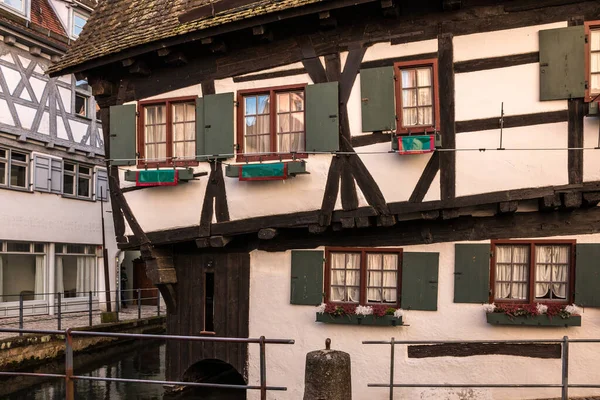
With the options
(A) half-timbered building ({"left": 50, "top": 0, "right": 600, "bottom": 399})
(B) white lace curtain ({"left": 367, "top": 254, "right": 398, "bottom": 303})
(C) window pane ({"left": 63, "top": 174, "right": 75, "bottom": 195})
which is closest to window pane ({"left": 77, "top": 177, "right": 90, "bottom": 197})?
(C) window pane ({"left": 63, "top": 174, "right": 75, "bottom": 195})

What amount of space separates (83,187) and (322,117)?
15534 millimetres

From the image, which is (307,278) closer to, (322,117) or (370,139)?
(370,139)

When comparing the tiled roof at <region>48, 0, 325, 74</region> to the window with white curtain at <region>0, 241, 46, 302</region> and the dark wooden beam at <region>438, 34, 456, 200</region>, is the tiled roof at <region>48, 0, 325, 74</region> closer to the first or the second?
the dark wooden beam at <region>438, 34, 456, 200</region>

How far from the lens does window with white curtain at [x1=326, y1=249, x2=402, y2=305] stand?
10.6m

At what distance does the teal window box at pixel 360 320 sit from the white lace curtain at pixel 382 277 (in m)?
0.38

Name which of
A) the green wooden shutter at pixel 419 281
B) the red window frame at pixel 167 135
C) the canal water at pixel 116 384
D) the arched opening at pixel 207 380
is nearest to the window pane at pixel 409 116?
the green wooden shutter at pixel 419 281

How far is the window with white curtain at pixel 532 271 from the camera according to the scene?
32.1 feet

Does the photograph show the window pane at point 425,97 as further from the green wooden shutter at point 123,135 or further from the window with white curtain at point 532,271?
the green wooden shutter at point 123,135

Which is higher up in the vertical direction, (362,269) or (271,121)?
(271,121)

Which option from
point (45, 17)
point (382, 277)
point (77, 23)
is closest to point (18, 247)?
point (45, 17)

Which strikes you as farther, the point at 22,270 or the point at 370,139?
the point at 22,270

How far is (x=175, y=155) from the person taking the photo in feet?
38.4

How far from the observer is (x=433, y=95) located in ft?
32.3

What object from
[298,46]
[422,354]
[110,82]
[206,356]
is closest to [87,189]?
[110,82]
